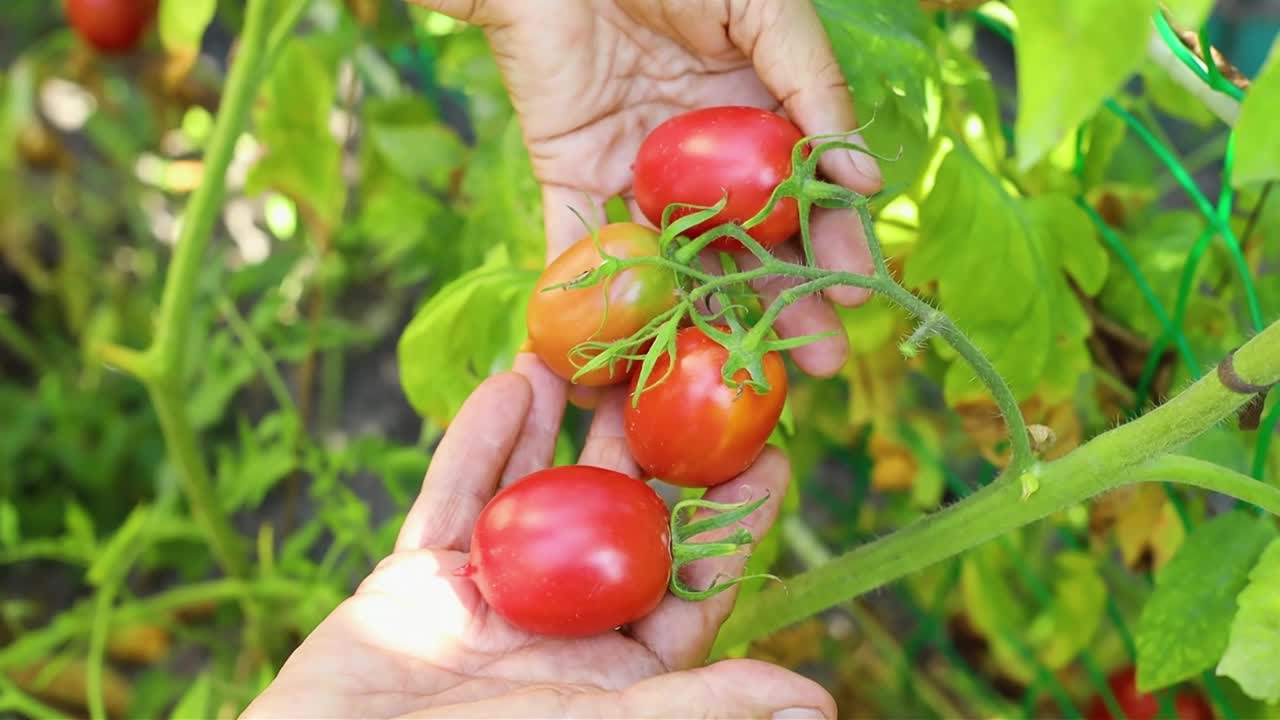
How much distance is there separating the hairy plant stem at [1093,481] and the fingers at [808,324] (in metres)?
0.18

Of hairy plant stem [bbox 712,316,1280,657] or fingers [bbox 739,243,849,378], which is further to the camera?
fingers [bbox 739,243,849,378]

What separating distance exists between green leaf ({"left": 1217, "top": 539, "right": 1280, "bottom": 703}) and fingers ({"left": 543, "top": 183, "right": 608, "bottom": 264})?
0.67m

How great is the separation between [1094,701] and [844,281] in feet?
3.42

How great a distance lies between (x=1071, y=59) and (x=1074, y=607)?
1.09 m

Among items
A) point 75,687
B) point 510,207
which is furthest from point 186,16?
point 75,687

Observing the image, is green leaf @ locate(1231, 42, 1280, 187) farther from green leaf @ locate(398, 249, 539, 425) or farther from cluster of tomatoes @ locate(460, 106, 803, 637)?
green leaf @ locate(398, 249, 539, 425)

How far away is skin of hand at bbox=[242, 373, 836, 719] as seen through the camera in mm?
726

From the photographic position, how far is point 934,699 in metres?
1.70

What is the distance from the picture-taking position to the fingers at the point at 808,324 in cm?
101

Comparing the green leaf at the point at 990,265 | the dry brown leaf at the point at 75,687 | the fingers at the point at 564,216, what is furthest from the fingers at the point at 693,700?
the dry brown leaf at the point at 75,687

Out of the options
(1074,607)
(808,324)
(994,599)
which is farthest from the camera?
(994,599)

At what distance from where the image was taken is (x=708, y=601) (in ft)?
3.03

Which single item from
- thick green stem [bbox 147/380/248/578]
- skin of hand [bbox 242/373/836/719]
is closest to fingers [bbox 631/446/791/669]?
skin of hand [bbox 242/373/836/719]

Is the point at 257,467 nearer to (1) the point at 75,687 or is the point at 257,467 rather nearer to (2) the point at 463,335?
(2) the point at 463,335
